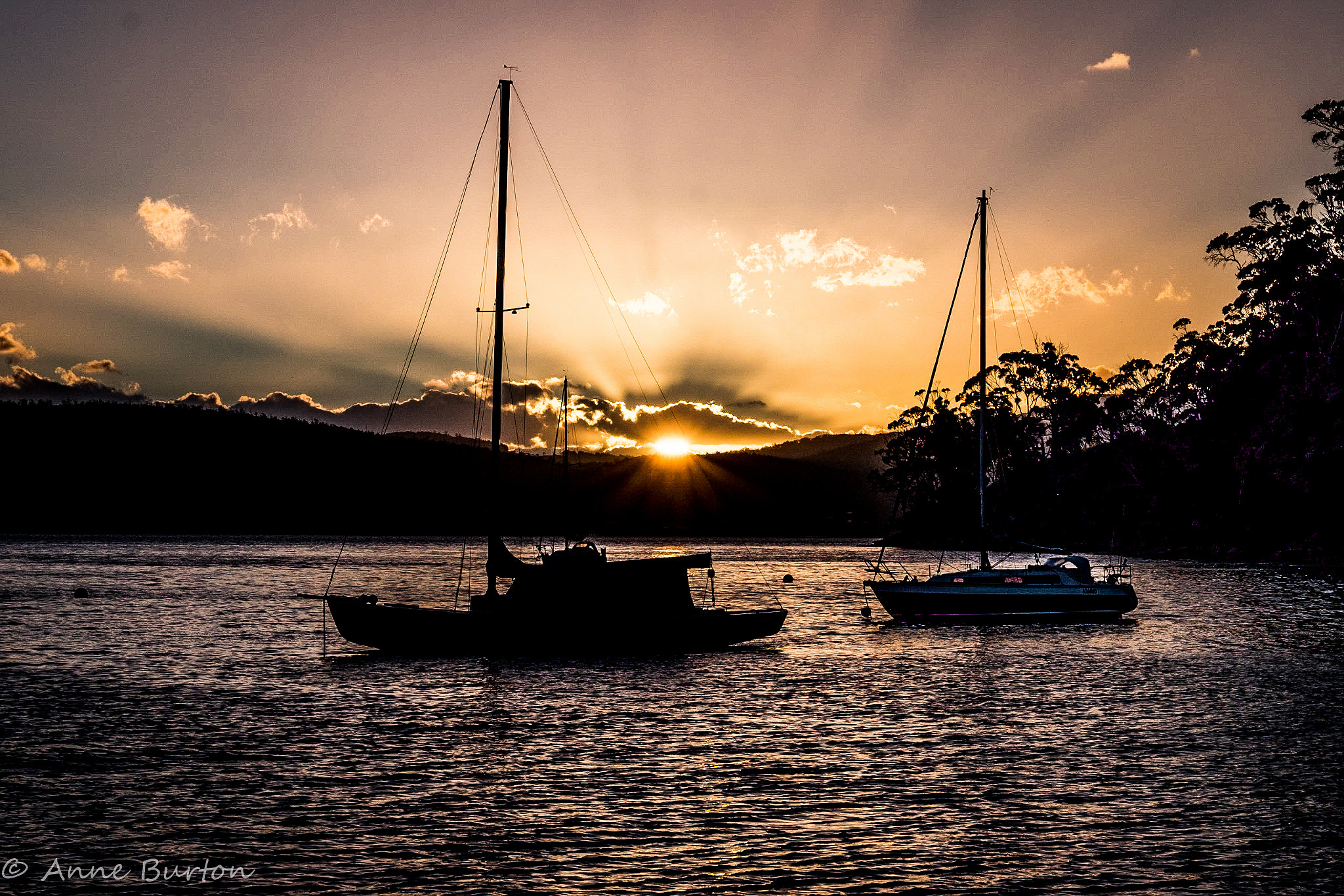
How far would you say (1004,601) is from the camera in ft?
153

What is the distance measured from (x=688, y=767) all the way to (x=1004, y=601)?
1215 inches

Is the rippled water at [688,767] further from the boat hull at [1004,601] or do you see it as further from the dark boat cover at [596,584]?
the boat hull at [1004,601]

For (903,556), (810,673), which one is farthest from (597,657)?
(903,556)

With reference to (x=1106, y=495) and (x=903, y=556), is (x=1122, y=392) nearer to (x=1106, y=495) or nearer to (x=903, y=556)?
(x=1106, y=495)

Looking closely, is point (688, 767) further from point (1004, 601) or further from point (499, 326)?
point (1004, 601)

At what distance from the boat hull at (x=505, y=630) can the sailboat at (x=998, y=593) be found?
1427 cm

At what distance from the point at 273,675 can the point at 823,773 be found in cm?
1977

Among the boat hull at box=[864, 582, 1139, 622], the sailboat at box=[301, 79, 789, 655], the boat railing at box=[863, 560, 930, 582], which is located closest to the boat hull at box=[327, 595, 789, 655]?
the sailboat at box=[301, 79, 789, 655]

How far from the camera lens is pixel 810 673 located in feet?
109

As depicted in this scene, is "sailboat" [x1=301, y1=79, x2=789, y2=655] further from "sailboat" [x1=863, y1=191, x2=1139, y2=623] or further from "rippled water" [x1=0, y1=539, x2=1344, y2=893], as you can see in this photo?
"sailboat" [x1=863, y1=191, x2=1139, y2=623]

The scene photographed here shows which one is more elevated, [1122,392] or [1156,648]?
[1122,392]

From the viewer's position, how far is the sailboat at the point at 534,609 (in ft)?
109

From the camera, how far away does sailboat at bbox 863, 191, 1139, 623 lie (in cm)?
4684

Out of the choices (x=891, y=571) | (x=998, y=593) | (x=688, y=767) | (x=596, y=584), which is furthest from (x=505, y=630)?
(x=891, y=571)
